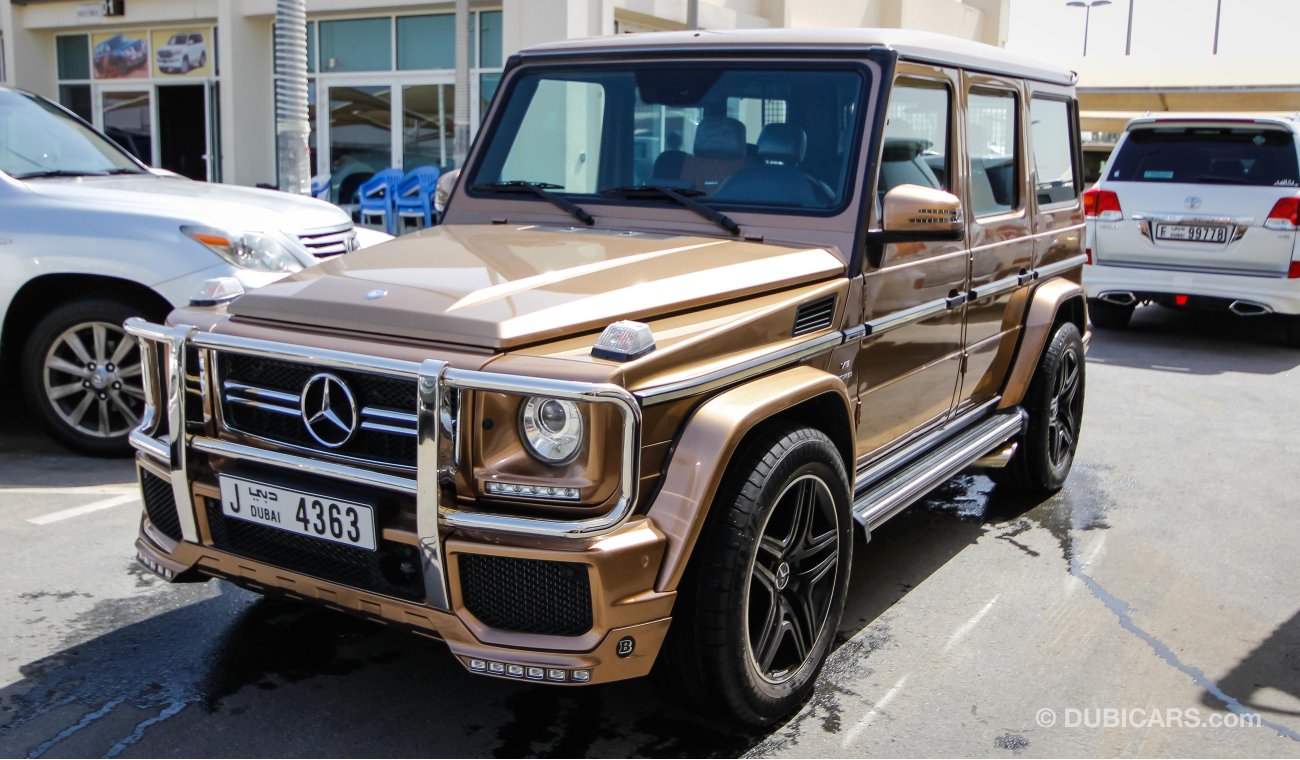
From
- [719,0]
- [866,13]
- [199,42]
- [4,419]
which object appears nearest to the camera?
[4,419]

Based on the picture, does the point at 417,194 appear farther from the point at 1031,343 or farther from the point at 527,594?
the point at 527,594

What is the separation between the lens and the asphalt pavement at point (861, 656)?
3385mm

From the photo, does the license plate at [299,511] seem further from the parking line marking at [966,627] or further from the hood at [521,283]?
the parking line marking at [966,627]

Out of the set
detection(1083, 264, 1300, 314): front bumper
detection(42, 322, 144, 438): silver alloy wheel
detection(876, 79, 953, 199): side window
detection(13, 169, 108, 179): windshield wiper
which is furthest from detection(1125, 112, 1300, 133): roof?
detection(42, 322, 144, 438): silver alloy wheel

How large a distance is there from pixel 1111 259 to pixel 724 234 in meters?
7.71

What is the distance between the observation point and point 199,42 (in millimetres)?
18406

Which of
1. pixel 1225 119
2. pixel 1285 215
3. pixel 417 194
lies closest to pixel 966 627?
pixel 1285 215

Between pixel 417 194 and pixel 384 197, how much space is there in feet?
2.15

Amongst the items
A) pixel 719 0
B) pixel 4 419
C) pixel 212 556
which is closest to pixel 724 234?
pixel 212 556

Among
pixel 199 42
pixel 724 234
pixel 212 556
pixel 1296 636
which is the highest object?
pixel 199 42

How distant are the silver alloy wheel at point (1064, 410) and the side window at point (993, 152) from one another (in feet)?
2.94

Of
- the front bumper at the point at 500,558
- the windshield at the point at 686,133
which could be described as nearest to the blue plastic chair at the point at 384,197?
the windshield at the point at 686,133

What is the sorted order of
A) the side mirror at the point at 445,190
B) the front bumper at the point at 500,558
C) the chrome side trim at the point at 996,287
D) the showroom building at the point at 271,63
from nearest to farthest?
the front bumper at the point at 500,558 → the side mirror at the point at 445,190 → the chrome side trim at the point at 996,287 → the showroom building at the point at 271,63

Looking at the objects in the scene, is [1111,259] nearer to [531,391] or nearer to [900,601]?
[900,601]
